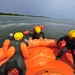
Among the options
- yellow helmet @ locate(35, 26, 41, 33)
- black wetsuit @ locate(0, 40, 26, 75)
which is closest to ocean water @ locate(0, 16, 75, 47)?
yellow helmet @ locate(35, 26, 41, 33)

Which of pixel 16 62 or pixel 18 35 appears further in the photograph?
pixel 18 35

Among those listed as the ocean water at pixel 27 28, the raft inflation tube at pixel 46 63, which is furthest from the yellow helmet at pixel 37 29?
the ocean water at pixel 27 28

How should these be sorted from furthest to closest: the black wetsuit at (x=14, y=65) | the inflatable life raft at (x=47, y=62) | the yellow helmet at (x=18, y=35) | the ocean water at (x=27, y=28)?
the ocean water at (x=27, y=28) → the inflatable life raft at (x=47, y=62) → the yellow helmet at (x=18, y=35) → the black wetsuit at (x=14, y=65)

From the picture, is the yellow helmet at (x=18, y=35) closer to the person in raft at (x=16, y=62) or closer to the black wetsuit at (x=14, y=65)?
the person in raft at (x=16, y=62)

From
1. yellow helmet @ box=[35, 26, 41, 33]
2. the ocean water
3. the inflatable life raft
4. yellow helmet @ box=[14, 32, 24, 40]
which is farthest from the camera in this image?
the ocean water

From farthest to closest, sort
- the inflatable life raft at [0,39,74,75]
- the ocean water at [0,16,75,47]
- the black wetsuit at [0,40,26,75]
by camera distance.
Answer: the ocean water at [0,16,75,47] → the inflatable life raft at [0,39,74,75] → the black wetsuit at [0,40,26,75]

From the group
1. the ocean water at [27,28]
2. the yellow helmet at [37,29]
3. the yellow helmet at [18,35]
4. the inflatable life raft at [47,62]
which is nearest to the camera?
the yellow helmet at [18,35]

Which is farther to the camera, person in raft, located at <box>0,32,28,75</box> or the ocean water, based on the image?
the ocean water

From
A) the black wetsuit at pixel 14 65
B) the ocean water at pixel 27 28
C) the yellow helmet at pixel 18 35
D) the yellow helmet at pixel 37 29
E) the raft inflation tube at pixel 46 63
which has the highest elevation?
the yellow helmet at pixel 18 35

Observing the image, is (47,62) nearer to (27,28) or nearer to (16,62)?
(16,62)

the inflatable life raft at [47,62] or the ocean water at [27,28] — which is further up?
the inflatable life raft at [47,62]

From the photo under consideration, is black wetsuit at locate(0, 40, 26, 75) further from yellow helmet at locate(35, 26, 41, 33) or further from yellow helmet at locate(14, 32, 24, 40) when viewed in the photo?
yellow helmet at locate(35, 26, 41, 33)

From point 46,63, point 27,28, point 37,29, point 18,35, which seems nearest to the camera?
point 18,35

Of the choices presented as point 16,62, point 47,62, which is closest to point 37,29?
point 47,62
